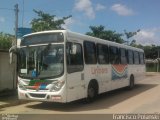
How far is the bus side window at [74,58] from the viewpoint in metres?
12.2

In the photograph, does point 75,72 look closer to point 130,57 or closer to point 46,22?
point 130,57

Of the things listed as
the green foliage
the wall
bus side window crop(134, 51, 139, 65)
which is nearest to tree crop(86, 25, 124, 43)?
the green foliage

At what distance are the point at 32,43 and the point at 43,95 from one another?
7.11 feet

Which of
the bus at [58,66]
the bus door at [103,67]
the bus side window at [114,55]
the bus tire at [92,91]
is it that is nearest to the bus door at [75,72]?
the bus at [58,66]

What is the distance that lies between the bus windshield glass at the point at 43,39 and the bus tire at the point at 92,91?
283cm

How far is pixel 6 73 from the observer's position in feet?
54.5

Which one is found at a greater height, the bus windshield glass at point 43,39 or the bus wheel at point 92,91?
the bus windshield glass at point 43,39

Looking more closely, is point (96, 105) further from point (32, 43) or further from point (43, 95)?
point (32, 43)

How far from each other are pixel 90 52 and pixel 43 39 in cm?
245

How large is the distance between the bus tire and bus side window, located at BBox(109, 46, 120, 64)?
2503mm

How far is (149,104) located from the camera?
1372 cm

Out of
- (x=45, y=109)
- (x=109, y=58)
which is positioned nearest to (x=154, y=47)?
(x=109, y=58)

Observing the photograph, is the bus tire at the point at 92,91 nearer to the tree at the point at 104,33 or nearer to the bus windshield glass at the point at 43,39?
the bus windshield glass at the point at 43,39

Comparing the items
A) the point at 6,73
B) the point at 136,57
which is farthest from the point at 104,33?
the point at 6,73
